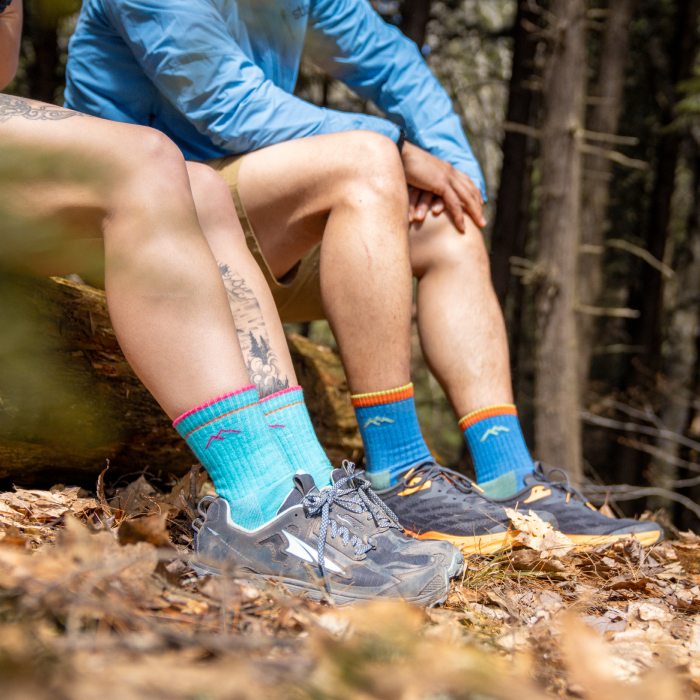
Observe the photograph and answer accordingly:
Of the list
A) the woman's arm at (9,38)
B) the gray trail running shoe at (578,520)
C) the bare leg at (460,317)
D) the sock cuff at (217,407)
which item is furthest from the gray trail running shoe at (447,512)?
the woman's arm at (9,38)

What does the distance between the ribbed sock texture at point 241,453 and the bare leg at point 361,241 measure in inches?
22.3

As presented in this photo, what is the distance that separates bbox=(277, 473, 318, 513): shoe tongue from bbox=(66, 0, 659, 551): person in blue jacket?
1.65 ft

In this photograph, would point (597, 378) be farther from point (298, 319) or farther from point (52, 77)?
point (298, 319)

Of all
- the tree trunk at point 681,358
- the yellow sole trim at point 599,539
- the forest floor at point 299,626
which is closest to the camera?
the forest floor at point 299,626

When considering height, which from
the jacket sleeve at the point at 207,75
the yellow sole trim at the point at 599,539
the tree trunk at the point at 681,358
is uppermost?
the jacket sleeve at the point at 207,75

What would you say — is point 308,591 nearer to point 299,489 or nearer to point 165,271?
point 299,489

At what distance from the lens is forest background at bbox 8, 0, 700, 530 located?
17.8 ft

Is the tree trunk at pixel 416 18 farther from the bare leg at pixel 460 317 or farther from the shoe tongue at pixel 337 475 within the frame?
the shoe tongue at pixel 337 475

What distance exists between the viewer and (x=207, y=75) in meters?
2.10

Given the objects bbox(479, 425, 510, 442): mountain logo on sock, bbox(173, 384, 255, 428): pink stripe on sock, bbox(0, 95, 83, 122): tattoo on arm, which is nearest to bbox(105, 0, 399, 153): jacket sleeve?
bbox(0, 95, 83, 122): tattoo on arm

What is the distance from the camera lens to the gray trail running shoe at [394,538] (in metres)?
1.60

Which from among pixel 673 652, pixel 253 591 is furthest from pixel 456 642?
pixel 673 652

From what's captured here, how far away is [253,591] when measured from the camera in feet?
4.45

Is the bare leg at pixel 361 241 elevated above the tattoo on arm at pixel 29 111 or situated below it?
below
